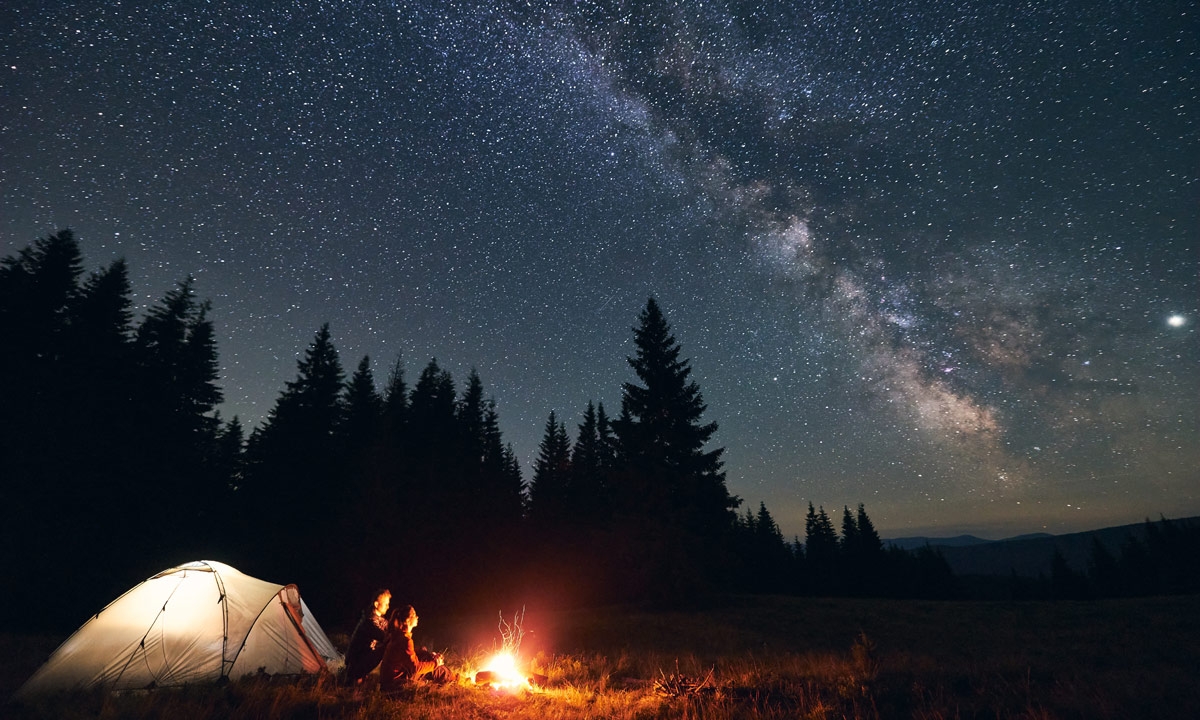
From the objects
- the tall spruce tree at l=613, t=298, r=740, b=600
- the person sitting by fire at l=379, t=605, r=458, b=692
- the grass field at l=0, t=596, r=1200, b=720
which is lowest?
the grass field at l=0, t=596, r=1200, b=720

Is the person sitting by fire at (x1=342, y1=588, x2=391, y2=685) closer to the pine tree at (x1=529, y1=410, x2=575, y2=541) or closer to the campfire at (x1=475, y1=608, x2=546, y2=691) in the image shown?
the campfire at (x1=475, y1=608, x2=546, y2=691)

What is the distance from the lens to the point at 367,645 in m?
8.70

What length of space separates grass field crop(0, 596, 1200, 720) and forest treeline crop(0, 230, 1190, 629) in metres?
6.00

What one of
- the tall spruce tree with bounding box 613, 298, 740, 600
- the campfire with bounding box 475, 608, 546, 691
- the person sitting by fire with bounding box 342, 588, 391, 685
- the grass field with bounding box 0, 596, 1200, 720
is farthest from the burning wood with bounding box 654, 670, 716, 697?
the tall spruce tree with bounding box 613, 298, 740, 600

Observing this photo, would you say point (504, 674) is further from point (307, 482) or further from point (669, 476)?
point (307, 482)

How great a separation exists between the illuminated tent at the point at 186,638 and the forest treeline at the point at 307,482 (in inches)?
515

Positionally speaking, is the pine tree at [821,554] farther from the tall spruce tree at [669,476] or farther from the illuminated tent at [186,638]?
the illuminated tent at [186,638]

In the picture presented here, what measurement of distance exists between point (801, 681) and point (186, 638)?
35.2 ft

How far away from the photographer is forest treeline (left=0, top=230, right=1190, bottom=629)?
18.2 m

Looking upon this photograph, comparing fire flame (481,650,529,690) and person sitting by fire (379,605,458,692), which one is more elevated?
person sitting by fire (379,605,458,692)

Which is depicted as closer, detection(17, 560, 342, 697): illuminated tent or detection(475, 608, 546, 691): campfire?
detection(17, 560, 342, 697): illuminated tent

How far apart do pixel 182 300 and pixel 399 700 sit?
2644cm

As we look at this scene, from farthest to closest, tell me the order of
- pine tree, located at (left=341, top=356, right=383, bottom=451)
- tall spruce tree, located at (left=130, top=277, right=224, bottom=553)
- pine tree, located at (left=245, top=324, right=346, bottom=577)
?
pine tree, located at (left=341, top=356, right=383, bottom=451), pine tree, located at (left=245, top=324, right=346, bottom=577), tall spruce tree, located at (left=130, top=277, right=224, bottom=553)

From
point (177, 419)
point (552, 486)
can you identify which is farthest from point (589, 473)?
point (177, 419)
